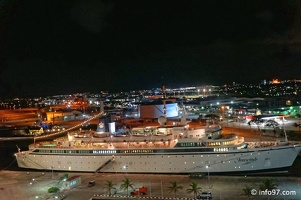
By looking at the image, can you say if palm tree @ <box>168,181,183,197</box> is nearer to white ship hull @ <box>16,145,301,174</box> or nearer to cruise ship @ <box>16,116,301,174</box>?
white ship hull @ <box>16,145,301,174</box>

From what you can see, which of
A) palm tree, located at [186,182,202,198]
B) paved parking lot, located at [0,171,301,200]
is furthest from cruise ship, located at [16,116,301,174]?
palm tree, located at [186,182,202,198]

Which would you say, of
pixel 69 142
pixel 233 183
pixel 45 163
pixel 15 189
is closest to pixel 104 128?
pixel 69 142

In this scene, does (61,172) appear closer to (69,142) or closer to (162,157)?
(69,142)

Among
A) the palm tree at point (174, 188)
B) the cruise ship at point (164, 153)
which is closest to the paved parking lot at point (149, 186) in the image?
the palm tree at point (174, 188)

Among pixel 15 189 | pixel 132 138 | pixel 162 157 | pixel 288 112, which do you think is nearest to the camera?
pixel 15 189

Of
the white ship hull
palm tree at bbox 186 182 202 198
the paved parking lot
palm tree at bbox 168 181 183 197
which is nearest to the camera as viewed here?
palm tree at bbox 186 182 202 198

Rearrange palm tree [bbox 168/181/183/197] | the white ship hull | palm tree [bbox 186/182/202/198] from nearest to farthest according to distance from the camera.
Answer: palm tree [bbox 186/182/202/198]
palm tree [bbox 168/181/183/197]
the white ship hull

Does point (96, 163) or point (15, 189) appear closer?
point (15, 189)
